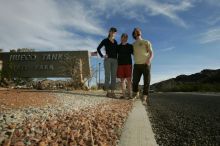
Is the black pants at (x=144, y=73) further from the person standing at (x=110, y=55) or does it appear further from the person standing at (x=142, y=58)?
the person standing at (x=110, y=55)

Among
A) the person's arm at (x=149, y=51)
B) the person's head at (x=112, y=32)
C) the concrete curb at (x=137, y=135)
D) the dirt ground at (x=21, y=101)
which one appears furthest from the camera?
the person's head at (x=112, y=32)

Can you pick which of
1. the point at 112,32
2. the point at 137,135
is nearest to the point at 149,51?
the point at 112,32

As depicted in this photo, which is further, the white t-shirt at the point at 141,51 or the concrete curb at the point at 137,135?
the white t-shirt at the point at 141,51

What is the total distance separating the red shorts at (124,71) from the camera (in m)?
9.88

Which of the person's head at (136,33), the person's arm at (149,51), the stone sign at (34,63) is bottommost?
the person's arm at (149,51)

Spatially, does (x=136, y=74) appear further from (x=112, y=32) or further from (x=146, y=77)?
(x=112, y=32)

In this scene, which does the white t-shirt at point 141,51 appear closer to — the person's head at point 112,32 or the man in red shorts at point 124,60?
the man in red shorts at point 124,60

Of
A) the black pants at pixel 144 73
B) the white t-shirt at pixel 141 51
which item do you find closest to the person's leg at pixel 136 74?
the black pants at pixel 144 73

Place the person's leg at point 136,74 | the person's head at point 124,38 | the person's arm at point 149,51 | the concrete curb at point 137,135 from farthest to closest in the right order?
1. the person's head at point 124,38
2. the person's leg at point 136,74
3. the person's arm at point 149,51
4. the concrete curb at point 137,135

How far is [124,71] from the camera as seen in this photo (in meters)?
9.98

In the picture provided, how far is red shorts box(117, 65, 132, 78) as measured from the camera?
32.4ft

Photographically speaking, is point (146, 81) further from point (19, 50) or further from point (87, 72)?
point (19, 50)

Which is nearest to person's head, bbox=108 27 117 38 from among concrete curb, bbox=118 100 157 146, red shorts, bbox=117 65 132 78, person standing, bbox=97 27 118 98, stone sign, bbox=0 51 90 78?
person standing, bbox=97 27 118 98

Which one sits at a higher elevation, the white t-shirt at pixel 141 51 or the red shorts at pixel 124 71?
the white t-shirt at pixel 141 51
